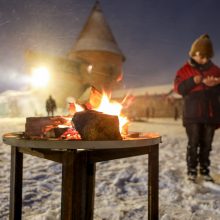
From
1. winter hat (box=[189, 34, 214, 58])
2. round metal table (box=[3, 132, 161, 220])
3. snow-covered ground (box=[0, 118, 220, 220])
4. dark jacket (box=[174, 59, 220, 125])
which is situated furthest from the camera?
winter hat (box=[189, 34, 214, 58])

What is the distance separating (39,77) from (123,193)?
29087mm

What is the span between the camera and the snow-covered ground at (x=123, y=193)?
2.80 meters

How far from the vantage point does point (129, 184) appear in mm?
3818

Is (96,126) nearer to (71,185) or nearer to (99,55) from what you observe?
(71,185)

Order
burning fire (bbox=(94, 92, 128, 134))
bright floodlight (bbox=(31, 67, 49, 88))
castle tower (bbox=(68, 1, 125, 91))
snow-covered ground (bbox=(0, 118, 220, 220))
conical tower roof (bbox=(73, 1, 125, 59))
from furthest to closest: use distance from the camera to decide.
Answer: conical tower roof (bbox=(73, 1, 125, 59)) < castle tower (bbox=(68, 1, 125, 91)) < bright floodlight (bbox=(31, 67, 49, 88)) < snow-covered ground (bbox=(0, 118, 220, 220)) < burning fire (bbox=(94, 92, 128, 134))

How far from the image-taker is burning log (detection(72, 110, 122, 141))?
1718 millimetres

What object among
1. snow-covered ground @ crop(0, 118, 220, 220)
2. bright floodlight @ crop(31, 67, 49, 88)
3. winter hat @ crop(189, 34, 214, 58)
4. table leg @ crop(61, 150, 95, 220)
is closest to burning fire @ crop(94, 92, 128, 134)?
table leg @ crop(61, 150, 95, 220)

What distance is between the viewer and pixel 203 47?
158 inches

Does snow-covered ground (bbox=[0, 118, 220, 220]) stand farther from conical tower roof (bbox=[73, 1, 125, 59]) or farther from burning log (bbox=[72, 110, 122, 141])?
conical tower roof (bbox=[73, 1, 125, 59])

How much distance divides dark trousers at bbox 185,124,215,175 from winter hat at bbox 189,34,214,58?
3.40 feet

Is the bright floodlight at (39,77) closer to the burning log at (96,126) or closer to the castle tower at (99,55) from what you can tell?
the castle tower at (99,55)

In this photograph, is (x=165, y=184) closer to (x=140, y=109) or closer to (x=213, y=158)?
(x=213, y=158)

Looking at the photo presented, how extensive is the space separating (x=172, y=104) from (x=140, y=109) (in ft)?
13.9

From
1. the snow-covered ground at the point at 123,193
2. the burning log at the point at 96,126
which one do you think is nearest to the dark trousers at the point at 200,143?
the snow-covered ground at the point at 123,193
